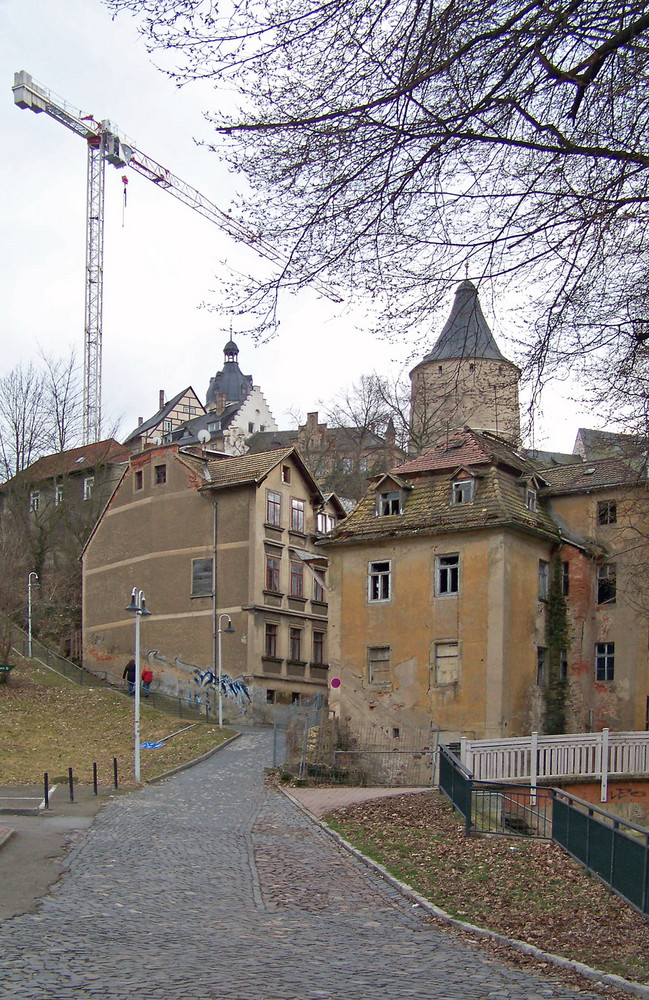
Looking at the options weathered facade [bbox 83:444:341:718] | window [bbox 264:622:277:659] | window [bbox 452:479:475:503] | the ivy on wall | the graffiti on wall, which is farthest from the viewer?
window [bbox 264:622:277:659]

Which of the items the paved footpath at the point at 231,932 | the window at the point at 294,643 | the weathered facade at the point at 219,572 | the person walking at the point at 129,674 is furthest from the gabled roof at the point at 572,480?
the person walking at the point at 129,674

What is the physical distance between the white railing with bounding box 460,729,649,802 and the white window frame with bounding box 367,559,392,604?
10121 mm

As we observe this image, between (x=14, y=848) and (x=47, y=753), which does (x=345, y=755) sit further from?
(x=14, y=848)

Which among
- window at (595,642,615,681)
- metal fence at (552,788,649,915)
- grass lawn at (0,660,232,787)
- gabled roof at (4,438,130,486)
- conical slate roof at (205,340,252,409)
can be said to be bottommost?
grass lawn at (0,660,232,787)

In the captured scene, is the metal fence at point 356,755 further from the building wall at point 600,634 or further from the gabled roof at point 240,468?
the gabled roof at point 240,468

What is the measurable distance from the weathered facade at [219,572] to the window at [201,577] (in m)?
0.04

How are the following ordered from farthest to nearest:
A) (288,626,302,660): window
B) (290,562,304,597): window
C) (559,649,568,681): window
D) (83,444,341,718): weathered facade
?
1. (290,562,304,597): window
2. (288,626,302,660): window
3. (83,444,341,718): weathered facade
4. (559,649,568,681): window

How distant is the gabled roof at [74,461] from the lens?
63344 millimetres

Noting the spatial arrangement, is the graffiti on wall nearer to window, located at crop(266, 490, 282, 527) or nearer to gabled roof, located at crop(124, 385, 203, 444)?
window, located at crop(266, 490, 282, 527)

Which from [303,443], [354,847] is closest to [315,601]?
[303,443]

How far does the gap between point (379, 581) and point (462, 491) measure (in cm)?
393

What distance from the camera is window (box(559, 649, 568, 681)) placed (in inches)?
1433

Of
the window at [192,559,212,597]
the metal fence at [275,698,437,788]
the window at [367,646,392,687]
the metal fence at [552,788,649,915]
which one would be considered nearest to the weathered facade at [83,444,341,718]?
the window at [192,559,212,597]

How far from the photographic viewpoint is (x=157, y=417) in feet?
312
